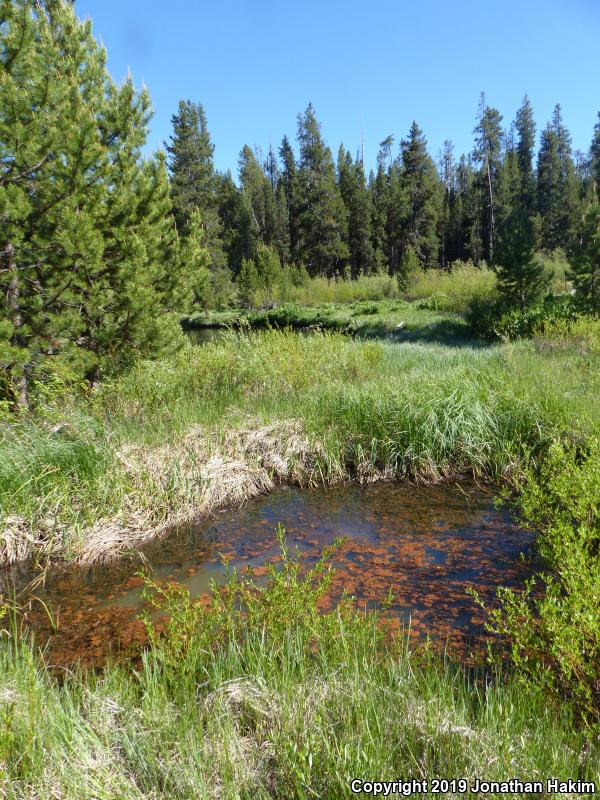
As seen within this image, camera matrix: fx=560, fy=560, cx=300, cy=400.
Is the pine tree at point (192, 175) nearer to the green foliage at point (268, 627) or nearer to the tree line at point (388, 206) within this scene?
the tree line at point (388, 206)

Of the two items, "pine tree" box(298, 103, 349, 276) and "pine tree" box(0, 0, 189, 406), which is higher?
"pine tree" box(298, 103, 349, 276)

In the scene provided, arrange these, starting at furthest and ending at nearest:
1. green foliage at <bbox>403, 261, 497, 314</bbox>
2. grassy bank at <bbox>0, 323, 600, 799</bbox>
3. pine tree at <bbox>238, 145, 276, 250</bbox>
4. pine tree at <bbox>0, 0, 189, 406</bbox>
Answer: pine tree at <bbox>238, 145, 276, 250</bbox>, green foliage at <bbox>403, 261, 497, 314</bbox>, pine tree at <bbox>0, 0, 189, 406</bbox>, grassy bank at <bbox>0, 323, 600, 799</bbox>

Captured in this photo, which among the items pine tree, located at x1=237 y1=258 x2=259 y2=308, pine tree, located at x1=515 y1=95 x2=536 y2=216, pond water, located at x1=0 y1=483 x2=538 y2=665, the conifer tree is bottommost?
pond water, located at x1=0 y1=483 x2=538 y2=665

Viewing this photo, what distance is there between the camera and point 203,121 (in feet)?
136

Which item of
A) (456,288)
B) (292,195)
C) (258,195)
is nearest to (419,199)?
(292,195)

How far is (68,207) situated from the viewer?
751 cm

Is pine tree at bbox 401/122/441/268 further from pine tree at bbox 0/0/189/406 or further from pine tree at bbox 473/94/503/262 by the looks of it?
pine tree at bbox 0/0/189/406

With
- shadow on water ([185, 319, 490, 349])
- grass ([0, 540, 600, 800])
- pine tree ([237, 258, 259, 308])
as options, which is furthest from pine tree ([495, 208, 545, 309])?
pine tree ([237, 258, 259, 308])

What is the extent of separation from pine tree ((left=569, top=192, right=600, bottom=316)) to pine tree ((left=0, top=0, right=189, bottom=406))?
9.76 meters

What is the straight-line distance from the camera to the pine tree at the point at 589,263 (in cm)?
1327

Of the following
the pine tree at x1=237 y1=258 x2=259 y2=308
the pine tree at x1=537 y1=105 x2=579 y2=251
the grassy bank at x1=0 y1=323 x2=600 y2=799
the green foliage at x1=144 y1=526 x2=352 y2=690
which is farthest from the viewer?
the pine tree at x1=537 y1=105 x2=579 y2=251

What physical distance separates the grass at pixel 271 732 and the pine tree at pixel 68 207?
498cm

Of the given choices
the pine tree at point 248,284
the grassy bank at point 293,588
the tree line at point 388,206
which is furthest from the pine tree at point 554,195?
the grassy bank at point 293,588

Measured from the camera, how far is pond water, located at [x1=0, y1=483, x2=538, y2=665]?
406 cm
